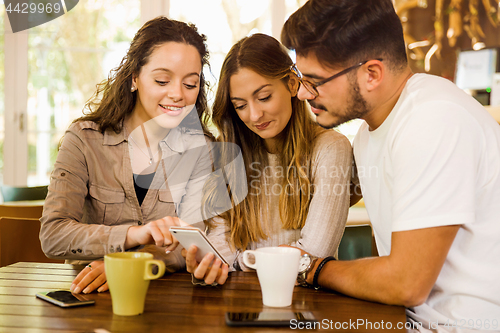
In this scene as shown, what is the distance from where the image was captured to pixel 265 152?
1.61 meters

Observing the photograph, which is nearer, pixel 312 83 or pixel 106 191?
pixel 312 83

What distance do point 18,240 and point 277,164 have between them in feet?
3.36

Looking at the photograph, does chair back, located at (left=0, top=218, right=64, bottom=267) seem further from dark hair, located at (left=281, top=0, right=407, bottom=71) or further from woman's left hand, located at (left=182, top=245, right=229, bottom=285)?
dark hair, located at (left=281, top=0, right=407, bottom=71)

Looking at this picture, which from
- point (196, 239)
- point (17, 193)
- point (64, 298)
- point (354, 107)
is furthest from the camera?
point (17, 193)

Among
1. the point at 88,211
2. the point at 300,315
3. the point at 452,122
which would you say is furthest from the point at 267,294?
the point at 88,211

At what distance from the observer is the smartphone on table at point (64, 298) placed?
86cm

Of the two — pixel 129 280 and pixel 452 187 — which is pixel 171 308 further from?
pixel 452 187

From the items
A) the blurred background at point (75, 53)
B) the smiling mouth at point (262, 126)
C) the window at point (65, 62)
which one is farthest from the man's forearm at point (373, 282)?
the window at point (65, 62)

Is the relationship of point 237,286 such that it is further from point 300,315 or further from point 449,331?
point 449,331

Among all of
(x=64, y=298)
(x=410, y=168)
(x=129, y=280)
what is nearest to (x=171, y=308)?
(x=129, y=280)

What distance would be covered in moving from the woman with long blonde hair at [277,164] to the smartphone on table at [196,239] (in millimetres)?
341

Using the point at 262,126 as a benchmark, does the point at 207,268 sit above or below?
below

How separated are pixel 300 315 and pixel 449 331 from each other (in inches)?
14.7

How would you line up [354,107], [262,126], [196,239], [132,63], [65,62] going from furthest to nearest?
[65,62] → [132,63] → [262,126] → [354,107] → [196,239]
